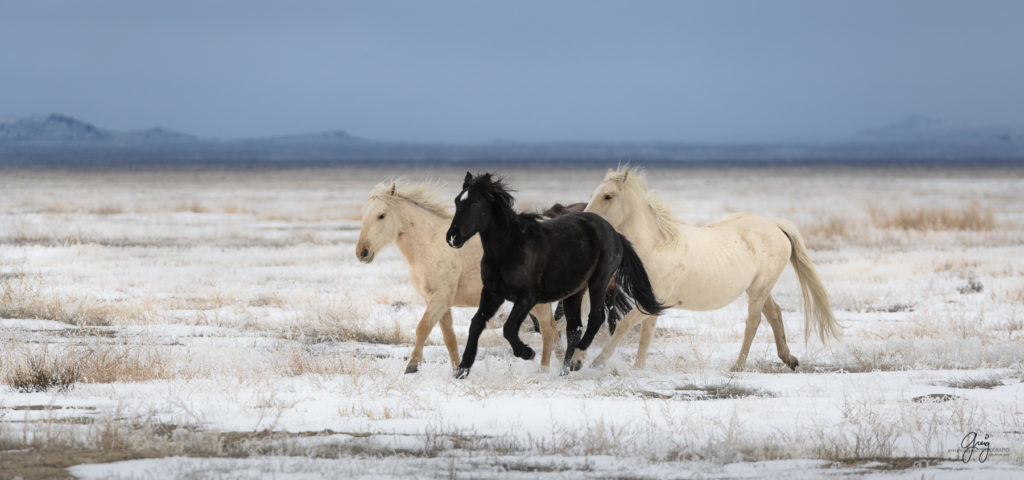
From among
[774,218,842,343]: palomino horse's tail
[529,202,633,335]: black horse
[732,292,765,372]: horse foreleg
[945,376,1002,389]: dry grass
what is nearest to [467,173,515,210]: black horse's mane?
[529,202,633,335]: black horse

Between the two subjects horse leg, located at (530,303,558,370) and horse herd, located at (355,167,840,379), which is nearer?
horse herd, located at (355,167,840,379)

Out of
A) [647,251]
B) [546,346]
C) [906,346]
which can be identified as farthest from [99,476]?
[906,346]

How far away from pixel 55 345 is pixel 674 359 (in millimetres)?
5120

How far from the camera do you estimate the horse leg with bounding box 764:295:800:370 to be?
348 inches

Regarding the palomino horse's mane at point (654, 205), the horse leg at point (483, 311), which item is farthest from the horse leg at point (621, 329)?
the horse leg at point (483, 311)

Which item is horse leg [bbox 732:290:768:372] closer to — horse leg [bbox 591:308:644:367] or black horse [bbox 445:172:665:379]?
horse leg [bbox 591:308:644:367]

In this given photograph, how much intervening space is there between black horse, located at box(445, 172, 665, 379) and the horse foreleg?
1.45 meters

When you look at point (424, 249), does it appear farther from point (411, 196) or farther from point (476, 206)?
point (476, 206)

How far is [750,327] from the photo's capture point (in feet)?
28.9

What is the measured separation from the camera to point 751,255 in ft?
28.5

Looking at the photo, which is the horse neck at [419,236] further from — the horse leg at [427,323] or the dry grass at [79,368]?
the dry grass at [79,368]

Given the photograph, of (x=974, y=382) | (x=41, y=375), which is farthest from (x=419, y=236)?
(x=974, y=382)

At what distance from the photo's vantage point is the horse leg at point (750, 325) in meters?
8.71

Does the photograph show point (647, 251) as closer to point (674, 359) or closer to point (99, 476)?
point (674, 359)
